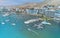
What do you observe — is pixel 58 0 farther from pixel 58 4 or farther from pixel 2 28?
pixel 2 28

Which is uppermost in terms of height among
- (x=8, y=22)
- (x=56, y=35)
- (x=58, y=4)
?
(x=58, y=4)

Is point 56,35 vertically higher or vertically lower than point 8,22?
lower

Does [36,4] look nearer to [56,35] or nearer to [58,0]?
[58,0]

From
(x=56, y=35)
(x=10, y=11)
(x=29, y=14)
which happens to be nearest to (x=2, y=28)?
(x=10, y=11)

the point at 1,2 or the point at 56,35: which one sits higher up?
the point at 1,2

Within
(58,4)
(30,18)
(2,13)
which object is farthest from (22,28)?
(58,4)
